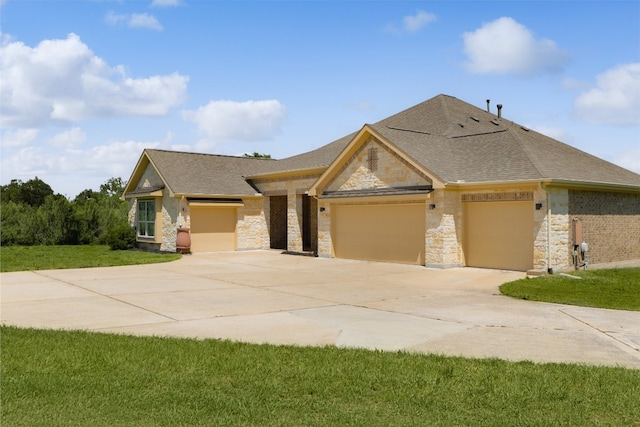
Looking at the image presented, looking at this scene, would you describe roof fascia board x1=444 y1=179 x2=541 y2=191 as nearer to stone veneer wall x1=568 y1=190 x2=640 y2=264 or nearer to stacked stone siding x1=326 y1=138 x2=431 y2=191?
stacked stone siding x1=326 y1=138 x2=431 y2=191

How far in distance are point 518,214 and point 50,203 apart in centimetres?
2752

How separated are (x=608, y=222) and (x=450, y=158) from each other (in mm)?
5964

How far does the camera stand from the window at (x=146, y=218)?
29.7 m

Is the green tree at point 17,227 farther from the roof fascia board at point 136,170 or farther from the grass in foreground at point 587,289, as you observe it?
the grass in foreground at point 587,289

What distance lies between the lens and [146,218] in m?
30.4

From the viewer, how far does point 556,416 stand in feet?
17.7

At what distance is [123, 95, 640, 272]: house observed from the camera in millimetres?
18391

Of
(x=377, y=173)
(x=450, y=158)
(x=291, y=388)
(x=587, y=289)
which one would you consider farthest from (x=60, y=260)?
(x=291, y=388)

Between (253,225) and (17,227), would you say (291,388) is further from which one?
(17,227)

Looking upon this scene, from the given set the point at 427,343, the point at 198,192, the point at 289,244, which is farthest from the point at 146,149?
the point at 427,343

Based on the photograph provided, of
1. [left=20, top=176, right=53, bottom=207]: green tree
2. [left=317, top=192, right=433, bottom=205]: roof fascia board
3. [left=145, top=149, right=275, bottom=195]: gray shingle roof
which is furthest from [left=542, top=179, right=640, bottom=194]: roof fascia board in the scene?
[left=20, top=176, right=53, bottom=207]: green tree

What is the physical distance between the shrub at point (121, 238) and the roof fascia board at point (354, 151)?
11504 millimetres

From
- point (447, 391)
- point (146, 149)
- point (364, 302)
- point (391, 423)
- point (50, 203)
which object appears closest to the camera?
point (391, 423)

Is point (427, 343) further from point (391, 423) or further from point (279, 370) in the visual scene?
point (391, 423)
